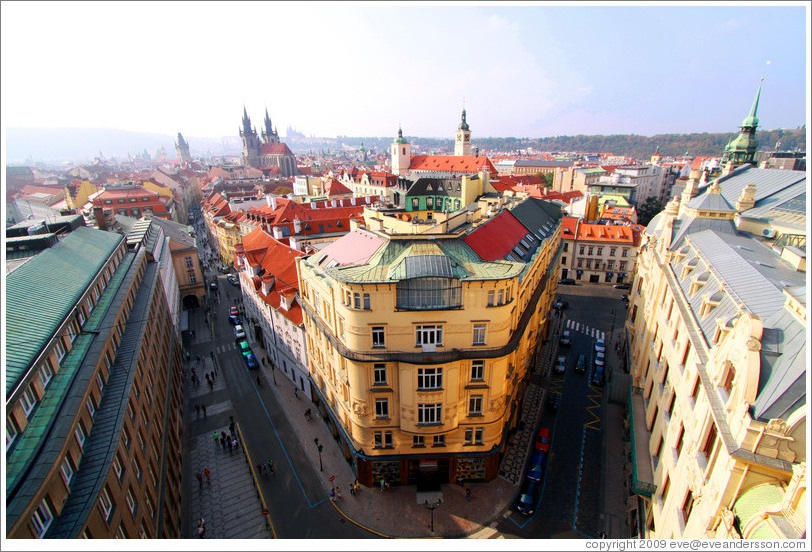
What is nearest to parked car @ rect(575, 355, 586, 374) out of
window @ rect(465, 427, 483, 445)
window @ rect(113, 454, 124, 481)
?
window @ rect(465, 427, 483, 445)

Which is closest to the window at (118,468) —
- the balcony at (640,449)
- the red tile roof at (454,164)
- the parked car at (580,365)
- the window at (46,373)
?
the window at (46,373)

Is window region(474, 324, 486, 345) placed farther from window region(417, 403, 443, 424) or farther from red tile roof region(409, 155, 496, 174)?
red tile roof region(409, 155, 496, 174)

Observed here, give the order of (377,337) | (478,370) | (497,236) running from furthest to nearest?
(497,236) < (478,370) < (377,337)

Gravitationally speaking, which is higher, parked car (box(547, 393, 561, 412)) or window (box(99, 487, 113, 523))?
window (box(99, 487, 113, 523))

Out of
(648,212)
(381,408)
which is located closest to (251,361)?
(381,408)

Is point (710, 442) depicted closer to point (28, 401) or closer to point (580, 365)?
point (580, 365)

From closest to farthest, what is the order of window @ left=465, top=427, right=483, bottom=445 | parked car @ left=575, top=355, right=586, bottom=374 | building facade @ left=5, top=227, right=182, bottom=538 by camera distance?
building facade @ left=5, top=227, right=182, bottom=538 < window @ left=465, top=427, right=483, bottom=445 < parked car @ left=575, top=355, right=586, bottom=374
